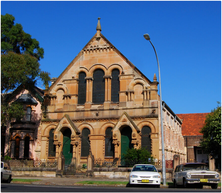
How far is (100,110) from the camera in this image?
33.8 m

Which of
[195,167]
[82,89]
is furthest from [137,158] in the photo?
[82,89]

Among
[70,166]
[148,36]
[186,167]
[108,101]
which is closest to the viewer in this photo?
[186,167]

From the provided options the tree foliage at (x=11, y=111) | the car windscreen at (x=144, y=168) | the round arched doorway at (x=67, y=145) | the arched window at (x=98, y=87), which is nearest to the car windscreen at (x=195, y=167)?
the car windscreen at (x=144, y=168)

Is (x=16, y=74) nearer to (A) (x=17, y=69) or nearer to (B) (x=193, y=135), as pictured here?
(A) (x=17, y=69)

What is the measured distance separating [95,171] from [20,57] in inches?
547

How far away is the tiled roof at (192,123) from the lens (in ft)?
178

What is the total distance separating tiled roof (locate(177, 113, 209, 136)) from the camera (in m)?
54.2

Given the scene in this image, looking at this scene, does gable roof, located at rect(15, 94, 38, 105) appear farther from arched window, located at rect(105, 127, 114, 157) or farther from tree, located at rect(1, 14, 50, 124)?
arched window, located at rect(105, 127, 114, 157)

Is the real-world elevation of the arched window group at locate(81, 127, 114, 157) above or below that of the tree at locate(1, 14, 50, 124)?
below

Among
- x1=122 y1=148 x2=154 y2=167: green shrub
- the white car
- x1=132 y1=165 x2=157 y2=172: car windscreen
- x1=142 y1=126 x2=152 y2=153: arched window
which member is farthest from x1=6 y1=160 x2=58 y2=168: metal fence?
the white car

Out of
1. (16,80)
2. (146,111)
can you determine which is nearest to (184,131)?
(146,111)

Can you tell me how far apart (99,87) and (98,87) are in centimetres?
12

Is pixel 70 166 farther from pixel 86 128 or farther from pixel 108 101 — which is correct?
pixel 108 101

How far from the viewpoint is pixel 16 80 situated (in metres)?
31.5
